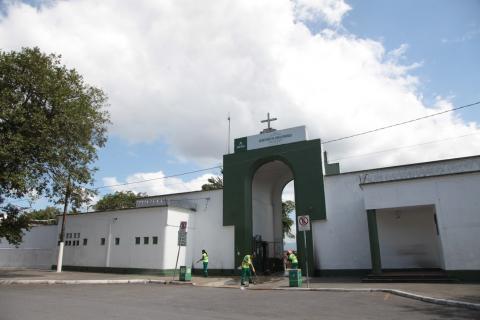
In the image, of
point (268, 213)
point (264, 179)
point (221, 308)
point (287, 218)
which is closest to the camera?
point (221, 308)

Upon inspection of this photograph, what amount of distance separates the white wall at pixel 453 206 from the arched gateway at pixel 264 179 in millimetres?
5360

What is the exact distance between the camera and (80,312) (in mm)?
8906

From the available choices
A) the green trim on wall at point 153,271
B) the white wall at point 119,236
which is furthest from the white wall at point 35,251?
the green trim on wall at point 153,271

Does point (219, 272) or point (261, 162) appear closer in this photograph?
point (219, 272)

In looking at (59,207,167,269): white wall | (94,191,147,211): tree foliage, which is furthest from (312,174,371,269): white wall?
(94,191,147,211): tree foliage

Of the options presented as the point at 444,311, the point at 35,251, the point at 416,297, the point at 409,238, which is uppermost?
the point at 409,238

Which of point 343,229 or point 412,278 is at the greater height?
point 343,229

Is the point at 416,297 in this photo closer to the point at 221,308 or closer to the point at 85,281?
the point at 221,308

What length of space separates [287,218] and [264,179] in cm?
1650

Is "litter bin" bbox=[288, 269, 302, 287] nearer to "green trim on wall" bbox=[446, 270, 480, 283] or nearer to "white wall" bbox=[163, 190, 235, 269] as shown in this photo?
"green trim on wall" bbox=[446, 270, 480, 283]

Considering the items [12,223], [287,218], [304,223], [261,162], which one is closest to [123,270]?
[12,223]

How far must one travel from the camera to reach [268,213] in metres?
29.0

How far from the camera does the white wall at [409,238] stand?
67.2 ft

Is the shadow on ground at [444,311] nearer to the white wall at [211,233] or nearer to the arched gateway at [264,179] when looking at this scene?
the arched gateway at [264,179]
